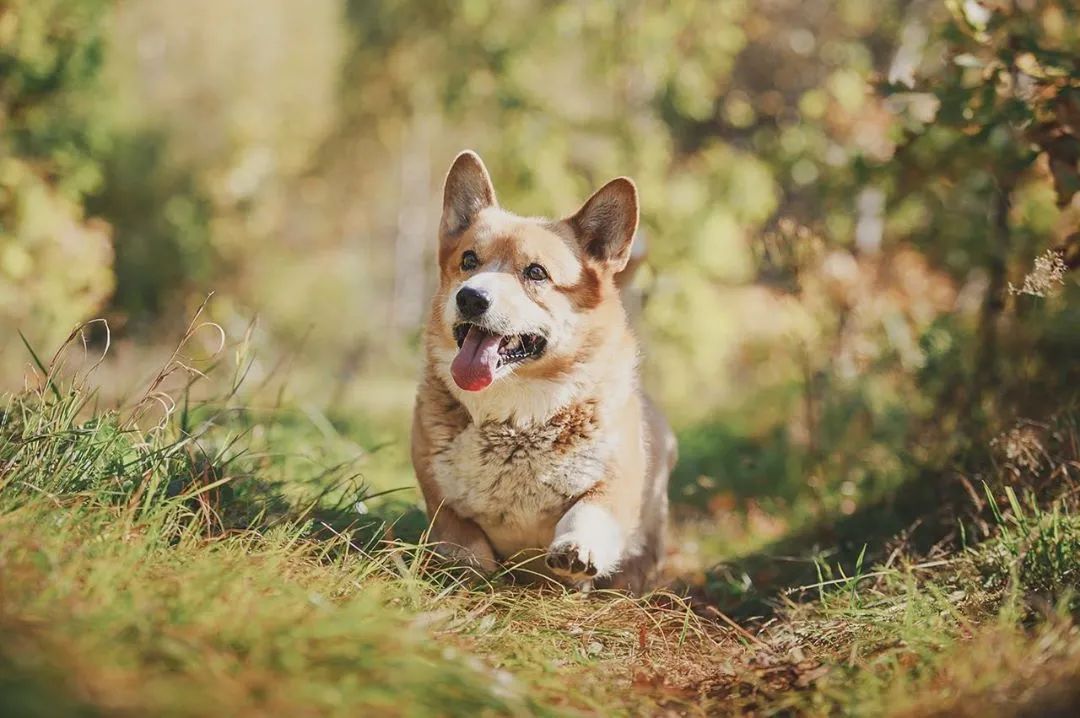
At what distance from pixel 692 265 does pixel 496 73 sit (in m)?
2.62

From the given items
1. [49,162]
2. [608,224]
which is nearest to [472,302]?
[608,224]

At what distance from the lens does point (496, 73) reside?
9000 millimetres

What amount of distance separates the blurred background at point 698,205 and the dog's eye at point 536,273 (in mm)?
1120

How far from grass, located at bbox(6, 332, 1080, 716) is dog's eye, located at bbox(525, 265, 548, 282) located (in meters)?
1.06

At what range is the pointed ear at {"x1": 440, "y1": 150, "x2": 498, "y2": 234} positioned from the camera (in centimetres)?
401

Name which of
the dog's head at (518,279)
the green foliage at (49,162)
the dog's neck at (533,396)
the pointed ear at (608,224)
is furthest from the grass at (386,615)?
the green foliage at (49,162)

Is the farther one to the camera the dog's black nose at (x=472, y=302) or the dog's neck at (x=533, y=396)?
the dog's neck at (x=533, y=396)

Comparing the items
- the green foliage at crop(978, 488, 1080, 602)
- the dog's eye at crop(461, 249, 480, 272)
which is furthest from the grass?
the dog's eye at crop(461, 249, 480, 272)

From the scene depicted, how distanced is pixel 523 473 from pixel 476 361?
449mm

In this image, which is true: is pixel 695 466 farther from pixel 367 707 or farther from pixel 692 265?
pixel 367 707

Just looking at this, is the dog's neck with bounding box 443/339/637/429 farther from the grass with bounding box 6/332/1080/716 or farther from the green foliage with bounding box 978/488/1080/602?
the green foliage with bounding box 978/488/1080/602

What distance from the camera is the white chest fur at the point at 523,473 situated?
3512mm

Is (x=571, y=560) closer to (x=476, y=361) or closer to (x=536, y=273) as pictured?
(x=476, y=361)

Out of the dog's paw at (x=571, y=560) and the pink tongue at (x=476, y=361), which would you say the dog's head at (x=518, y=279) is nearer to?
the pink tongue at (x=476, y=361)
